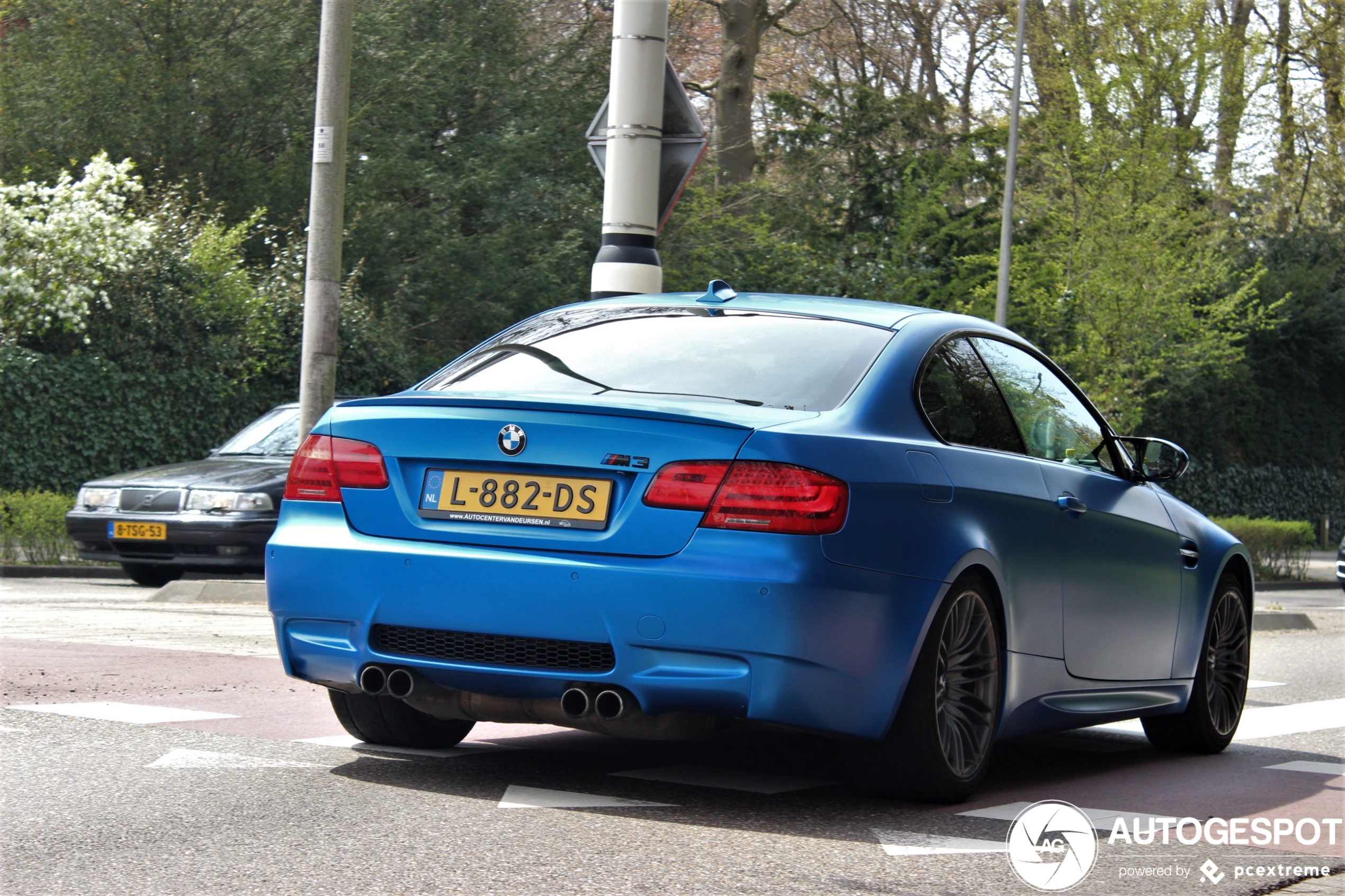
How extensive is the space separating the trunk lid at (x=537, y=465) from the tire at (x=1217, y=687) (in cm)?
307

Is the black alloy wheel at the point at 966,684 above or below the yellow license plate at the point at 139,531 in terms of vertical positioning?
above

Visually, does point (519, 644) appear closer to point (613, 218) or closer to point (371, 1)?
point (613, 218)

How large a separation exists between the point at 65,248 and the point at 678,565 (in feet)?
58.8

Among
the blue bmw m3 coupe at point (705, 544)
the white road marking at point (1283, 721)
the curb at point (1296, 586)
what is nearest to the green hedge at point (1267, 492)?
the curb at point (1296, 586)

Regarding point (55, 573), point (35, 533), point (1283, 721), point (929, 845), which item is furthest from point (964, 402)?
point (35, 533)

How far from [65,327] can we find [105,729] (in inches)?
590

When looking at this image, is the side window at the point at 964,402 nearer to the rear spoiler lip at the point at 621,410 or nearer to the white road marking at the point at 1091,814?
the rear spoiler lip at the point at 621,410

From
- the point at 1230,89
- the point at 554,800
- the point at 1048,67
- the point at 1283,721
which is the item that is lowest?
the point at 1283,721

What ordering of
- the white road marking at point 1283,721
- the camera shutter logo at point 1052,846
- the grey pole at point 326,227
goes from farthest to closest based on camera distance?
the grey pole at point 326,227
the white road marking at point 1283,721
the camera shutter logo at point 1052,846

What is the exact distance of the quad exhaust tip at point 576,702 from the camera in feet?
15.9

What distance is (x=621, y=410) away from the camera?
492cm

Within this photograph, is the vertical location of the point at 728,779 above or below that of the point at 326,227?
below

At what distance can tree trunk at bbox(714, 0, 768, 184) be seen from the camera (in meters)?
30.5

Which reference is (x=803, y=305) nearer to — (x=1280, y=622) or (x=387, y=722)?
(x=387, y=722)
